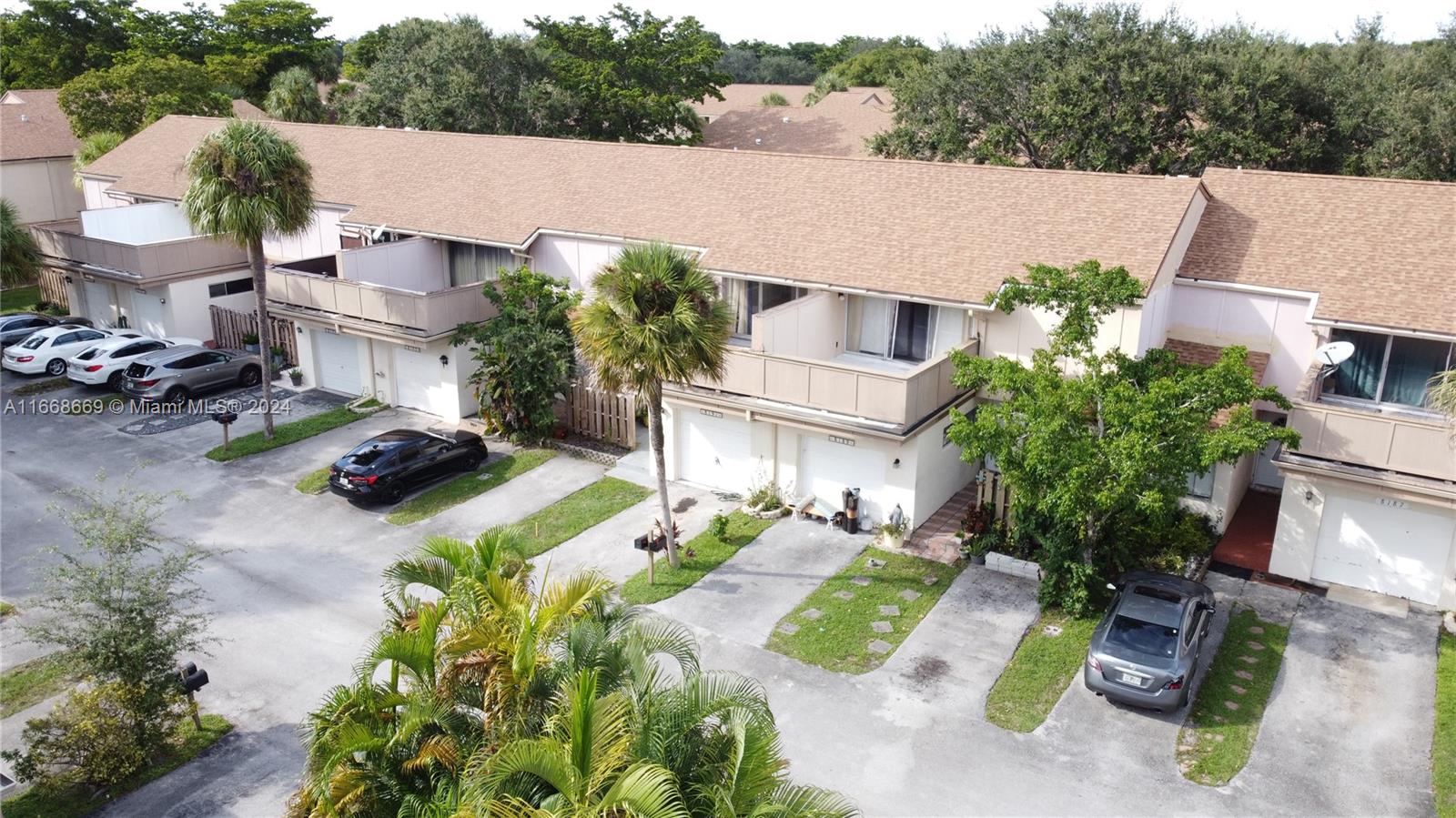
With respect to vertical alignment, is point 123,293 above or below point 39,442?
above

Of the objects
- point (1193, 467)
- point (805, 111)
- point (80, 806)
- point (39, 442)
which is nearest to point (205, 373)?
point (39, 442)

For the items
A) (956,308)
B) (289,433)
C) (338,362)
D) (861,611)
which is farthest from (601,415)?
(861,611)

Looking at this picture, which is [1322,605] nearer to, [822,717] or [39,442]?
[822,717]

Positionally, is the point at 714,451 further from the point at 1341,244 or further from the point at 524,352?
the point at 1341,244

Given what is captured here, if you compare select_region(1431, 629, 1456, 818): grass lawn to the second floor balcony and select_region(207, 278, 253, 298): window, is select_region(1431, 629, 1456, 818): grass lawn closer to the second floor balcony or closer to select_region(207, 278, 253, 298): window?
the second floor balcony

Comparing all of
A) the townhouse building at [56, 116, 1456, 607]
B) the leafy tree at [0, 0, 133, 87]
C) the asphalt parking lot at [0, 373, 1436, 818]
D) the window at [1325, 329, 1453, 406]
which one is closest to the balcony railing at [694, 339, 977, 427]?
the townhouse building at [56, 116, 1456, 607]

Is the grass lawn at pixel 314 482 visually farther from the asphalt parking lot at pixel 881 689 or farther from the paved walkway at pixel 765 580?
the paved walkway at pixel 765 580

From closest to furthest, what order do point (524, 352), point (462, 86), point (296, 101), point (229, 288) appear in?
point (524, 352), point (229, 288), point (462, 86), point (296, 101)
